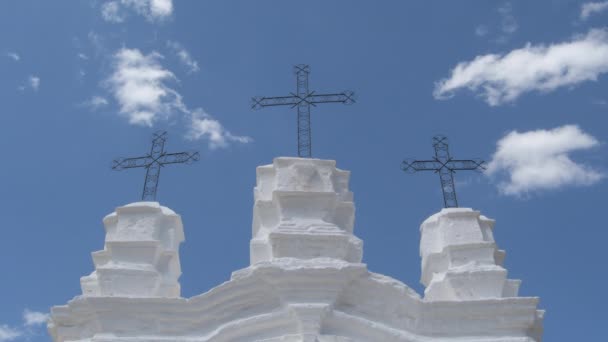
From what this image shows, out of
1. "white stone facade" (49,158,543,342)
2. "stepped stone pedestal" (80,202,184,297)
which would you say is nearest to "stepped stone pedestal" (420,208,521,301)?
"white stone facade" (49,158,543,342)

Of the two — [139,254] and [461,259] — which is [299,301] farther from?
[461,259]

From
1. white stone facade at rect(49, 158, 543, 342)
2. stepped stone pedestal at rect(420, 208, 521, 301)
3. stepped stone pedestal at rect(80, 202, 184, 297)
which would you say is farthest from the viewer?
stepped stone pedestal at rect(420, 208, 521, 301)

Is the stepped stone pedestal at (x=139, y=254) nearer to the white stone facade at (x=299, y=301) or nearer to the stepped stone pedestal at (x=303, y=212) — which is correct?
the white stone facade at (x=299, y=301)

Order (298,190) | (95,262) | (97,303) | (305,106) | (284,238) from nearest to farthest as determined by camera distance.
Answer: (97,303) < (284,238) < (298,190) < (95,262) < (305,106)

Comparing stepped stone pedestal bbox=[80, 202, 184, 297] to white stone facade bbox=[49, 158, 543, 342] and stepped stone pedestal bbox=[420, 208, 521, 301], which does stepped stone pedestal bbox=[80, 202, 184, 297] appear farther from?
stepped stone pedestal bbox=[420, 208, 521, 301]

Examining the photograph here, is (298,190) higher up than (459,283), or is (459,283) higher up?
(298,190)

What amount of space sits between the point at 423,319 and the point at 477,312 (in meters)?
0.82

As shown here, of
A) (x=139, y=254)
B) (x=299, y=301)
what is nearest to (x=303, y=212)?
(x=299, y=301)

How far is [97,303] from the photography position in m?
9.35

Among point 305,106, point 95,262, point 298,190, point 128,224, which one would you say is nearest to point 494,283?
point 298,190

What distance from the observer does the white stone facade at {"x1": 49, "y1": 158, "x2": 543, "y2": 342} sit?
9.34m

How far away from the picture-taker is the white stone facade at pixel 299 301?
9.34 meters

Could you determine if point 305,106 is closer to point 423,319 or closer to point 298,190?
point 298,190

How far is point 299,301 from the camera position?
30.9 feet
